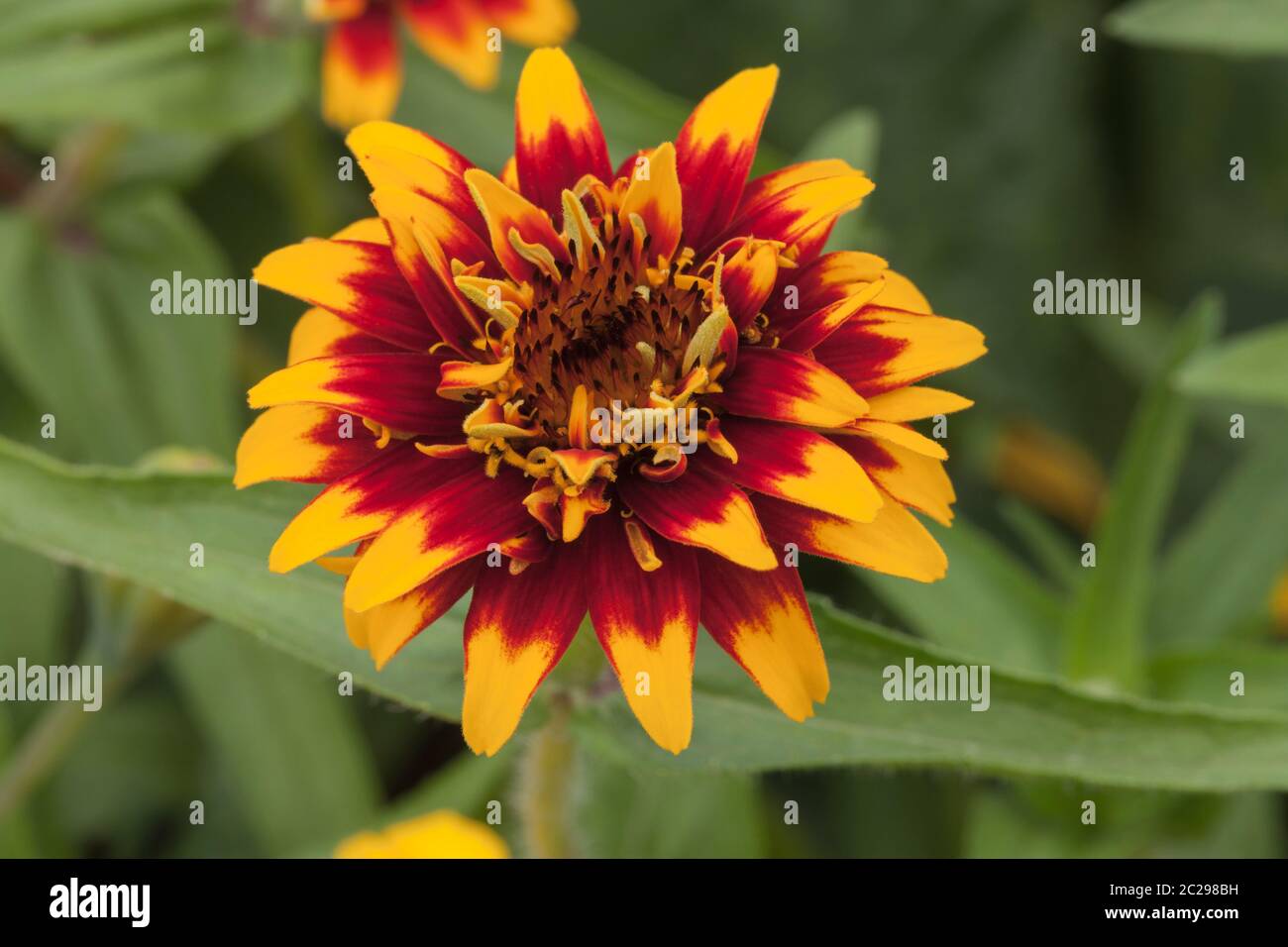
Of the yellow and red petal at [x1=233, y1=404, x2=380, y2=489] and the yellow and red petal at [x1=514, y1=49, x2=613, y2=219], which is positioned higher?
the yellow and red petal at [x1=514, y1=49, x2=613, y2=219]

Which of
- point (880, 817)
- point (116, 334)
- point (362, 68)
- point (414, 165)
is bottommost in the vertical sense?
point (880, 817)

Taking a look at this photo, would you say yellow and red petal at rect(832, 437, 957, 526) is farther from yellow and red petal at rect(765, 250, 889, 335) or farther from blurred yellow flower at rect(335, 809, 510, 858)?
blurred yellow flower at rect(335, 809, 510, 858)

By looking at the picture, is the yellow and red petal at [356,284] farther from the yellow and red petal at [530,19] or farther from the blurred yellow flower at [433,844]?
the yellow and red petal at [530,19]

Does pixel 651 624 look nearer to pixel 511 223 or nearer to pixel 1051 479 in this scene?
pixel 511 223

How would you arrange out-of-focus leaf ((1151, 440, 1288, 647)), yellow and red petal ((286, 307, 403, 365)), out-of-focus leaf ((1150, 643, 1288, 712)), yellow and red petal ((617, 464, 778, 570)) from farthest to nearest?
out-of-focus leaf ((1151, 440, 1288, 647)) < out-of-focus leaf ((1150, 643, 1288, 712)) < yellow and red petal ((286, 307, 403, 365)) < yellow and red petal ((617, 464, 778, 570))

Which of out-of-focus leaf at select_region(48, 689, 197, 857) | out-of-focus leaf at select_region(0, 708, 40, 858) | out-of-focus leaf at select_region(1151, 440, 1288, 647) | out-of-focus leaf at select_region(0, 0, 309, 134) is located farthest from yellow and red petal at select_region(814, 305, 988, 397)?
out-of-focus leaf at select_region(48, 689, 197, 857)

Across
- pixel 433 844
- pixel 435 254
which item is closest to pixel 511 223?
pixel 435 254
